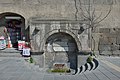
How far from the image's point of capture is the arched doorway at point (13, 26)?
15.3 metres

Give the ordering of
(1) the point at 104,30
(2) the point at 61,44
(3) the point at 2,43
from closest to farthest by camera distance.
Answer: (2) the point at 61,44 → (3) the point at 2,43 → (1) the point at 104,30

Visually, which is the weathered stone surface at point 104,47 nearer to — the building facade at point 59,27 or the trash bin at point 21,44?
the building facade at point 59,27

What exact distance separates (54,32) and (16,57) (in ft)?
10.7

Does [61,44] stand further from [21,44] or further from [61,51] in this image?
[21,44]

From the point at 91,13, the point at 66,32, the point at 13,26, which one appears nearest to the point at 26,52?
the point at 13,26

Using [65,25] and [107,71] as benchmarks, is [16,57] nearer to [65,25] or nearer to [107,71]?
[65,25]

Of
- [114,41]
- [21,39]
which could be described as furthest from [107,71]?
[21,39]

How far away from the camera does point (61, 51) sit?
14312mm

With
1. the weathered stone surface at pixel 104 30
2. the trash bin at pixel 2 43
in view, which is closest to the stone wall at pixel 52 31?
the weathered stone surface at pixel 104 30

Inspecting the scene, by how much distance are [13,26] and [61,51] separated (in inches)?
179

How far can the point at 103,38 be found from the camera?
15.4 m

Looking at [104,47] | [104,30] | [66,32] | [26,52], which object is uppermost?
[104,30]

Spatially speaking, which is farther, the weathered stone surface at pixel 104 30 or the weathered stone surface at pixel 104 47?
the weathered stone surface at pixel 104 30

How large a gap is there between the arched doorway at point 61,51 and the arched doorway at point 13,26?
287 centimetres
